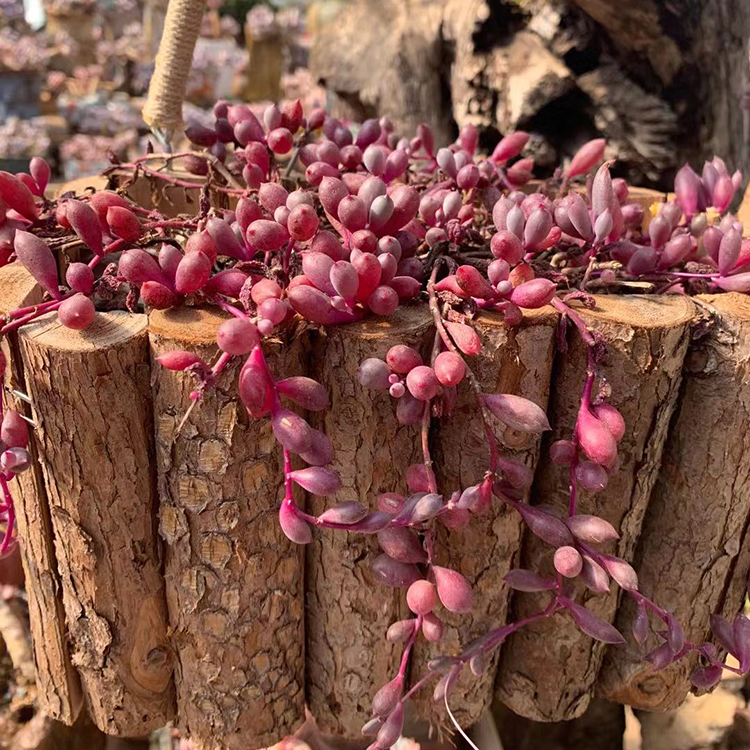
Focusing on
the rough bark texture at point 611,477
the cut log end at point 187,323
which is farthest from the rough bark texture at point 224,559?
the rough bark texture at point 611,477

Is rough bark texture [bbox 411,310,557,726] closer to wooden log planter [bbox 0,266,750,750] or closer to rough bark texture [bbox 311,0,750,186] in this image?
wooden log planter [bbox 0,266,750,750]

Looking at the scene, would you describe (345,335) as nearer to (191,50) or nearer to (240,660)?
(240,660)

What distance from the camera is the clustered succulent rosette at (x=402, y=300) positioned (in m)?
0.61

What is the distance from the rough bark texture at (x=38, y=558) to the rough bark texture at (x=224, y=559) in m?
0.13

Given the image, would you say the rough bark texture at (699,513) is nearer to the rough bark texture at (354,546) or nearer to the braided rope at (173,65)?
the rough bark texture at (354,546)

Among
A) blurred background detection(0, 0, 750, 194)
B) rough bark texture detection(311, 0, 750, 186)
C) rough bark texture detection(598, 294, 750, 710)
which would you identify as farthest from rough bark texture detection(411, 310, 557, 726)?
rough bark texture detection(311, 0, 750, 186)

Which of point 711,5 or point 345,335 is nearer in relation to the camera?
point 345,335

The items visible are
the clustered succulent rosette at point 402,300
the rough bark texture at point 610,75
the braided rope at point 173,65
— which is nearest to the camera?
the clustered succulent rosette at point 402,300

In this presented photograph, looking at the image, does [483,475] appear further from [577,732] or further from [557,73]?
[557,73]

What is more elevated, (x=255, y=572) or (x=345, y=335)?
(x=345, y=335)

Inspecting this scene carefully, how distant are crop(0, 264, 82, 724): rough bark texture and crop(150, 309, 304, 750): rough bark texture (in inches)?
5.2

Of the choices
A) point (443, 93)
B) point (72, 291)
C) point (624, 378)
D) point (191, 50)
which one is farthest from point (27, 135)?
point (624, 378)

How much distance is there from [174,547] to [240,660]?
0.52 ft

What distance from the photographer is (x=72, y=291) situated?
68 cm
